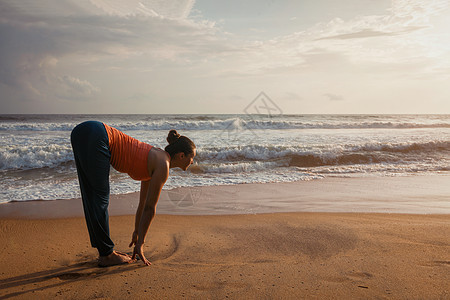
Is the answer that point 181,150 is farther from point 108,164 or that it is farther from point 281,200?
point 281,200

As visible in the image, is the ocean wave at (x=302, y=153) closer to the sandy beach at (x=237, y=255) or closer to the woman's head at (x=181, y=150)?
the sandy beach at (x=237, y=255)

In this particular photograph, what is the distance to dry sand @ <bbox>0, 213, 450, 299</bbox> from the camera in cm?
219

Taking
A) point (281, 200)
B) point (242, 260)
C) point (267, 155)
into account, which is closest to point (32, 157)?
point (267, 155)

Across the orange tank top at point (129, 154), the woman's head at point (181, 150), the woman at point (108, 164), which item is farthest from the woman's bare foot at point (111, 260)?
the woman's head at point (181, 150)

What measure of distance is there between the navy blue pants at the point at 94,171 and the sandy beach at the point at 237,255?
13.9 inches

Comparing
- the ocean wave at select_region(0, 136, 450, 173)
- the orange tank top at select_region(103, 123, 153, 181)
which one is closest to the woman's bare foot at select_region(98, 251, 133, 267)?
the orange tank top at select_region(103, 123, 153, 181)

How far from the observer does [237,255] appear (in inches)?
114

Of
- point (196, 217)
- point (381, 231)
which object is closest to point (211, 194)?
point (196, 217)

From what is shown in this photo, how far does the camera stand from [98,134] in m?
2.37

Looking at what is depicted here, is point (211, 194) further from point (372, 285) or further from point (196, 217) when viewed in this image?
point (372, 285)

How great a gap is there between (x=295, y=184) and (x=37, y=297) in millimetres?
5534

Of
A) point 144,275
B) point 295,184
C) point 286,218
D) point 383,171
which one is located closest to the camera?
point 144,275

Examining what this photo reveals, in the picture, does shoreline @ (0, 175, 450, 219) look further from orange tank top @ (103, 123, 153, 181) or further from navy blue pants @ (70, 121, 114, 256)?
orange tank top @ (103, 123, 153, 181)

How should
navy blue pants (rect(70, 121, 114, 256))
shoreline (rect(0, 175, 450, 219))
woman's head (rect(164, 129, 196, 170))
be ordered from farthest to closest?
shoreline (rect(0, 175, 450, 219))
woman's head (rect(164, 129, 196, 170))
navy blue pants (rect(70, 121, 114, 256))
